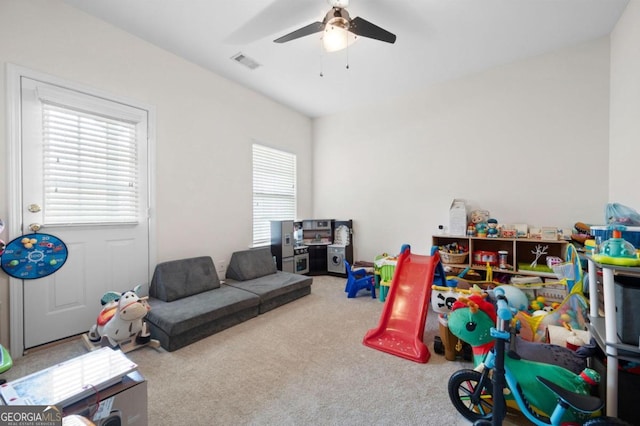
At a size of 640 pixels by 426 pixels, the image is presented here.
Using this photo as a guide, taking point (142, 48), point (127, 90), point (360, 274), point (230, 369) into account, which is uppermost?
point (142, 48)

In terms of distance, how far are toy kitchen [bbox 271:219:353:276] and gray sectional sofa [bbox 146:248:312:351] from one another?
2.04 ft

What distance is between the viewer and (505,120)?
354cm

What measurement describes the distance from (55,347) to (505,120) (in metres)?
5.64

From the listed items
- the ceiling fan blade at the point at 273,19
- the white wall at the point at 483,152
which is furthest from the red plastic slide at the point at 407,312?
the ceiling fan blade at the point at 273,19

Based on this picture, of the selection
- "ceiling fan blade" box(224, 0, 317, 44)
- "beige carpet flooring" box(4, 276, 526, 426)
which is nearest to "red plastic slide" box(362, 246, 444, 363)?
"beige carpet flooring" box(4, 276, 526, 426)

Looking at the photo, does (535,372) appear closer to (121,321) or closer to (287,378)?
(287,378)

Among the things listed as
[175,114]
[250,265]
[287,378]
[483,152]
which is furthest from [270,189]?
[483,152]

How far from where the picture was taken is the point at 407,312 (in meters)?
2.55

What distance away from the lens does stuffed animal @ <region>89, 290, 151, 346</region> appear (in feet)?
7.25

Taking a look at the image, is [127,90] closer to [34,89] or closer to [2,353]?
[34,89]

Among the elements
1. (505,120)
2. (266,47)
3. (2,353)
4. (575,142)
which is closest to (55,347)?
(2,353)

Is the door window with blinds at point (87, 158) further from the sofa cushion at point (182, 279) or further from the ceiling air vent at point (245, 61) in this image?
the ceiling air vent at point (245, 61)

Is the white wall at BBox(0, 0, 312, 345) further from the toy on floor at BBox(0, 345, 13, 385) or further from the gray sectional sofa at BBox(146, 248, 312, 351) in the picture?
the toy on floor at BBox(0, 345, 13, 385)

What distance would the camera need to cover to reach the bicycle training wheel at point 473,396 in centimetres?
148
